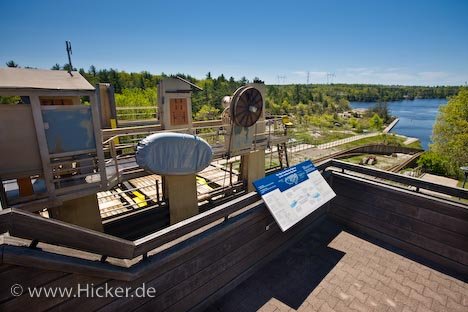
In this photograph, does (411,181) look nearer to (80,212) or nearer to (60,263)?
(60,263)

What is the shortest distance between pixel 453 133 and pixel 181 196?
2681cm

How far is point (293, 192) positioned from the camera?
491 centimetres

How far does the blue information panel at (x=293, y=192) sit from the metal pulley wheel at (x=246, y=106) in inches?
104

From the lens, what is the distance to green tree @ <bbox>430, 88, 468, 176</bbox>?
2036 centimetres

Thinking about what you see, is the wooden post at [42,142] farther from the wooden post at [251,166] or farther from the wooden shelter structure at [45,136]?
the wooden post at [251,166]

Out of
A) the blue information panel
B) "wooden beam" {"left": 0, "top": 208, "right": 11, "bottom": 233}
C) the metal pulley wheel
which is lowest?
the blue information panel

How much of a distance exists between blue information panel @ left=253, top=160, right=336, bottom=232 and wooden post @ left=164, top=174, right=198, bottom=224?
2.48 m

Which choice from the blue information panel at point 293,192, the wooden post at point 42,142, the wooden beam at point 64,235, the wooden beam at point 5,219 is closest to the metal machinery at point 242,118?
the blue information panel at point 293,192

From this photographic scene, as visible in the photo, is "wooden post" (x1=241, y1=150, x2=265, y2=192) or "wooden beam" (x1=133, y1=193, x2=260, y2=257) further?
"wooden post" (x1=241, y1=150, x2=265, y2=192)

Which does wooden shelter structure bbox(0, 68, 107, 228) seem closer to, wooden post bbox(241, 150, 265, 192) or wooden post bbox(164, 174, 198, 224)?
wooden post bbox(164, 174, 198, 224)


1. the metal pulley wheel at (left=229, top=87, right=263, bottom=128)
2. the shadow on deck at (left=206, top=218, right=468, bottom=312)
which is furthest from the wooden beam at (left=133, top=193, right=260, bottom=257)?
the metal pulley wheel at (left=229, top=87, right=263, bottom=128)

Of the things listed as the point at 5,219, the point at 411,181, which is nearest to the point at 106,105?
the point at 5,219

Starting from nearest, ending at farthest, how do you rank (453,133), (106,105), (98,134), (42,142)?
(42,142) → (98,134) → (106,105) → (453,133)

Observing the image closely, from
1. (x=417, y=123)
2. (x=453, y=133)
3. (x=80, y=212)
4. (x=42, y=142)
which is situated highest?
(x=42, y=142)
